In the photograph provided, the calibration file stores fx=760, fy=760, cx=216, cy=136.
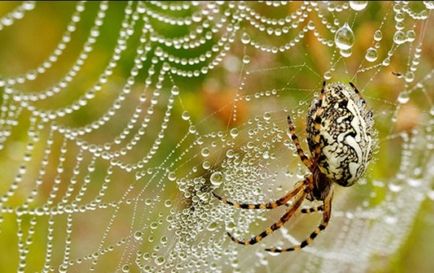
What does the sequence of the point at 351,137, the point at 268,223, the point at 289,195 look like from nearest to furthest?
the point at 351,137, the point at 289,195, the point at 268,223

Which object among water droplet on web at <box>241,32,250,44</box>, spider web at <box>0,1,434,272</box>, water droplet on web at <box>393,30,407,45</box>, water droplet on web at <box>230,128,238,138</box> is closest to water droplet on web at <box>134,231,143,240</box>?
spider web at <box>0,1,434,272</box>

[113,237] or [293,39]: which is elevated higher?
[293,39]

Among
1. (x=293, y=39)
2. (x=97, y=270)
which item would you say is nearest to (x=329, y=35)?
(x=293, y=39)

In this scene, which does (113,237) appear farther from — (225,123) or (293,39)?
(293,39)

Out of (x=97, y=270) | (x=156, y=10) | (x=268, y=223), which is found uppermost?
(x=156, y=10)

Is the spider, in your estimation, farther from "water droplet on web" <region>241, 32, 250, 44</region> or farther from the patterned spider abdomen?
"water droplet on web" <region>241, 32, 250, 44</region>

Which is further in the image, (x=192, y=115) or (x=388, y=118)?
(x=388, y=118)

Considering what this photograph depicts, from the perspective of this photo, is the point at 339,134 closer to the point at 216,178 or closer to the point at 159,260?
the point at 216,178
